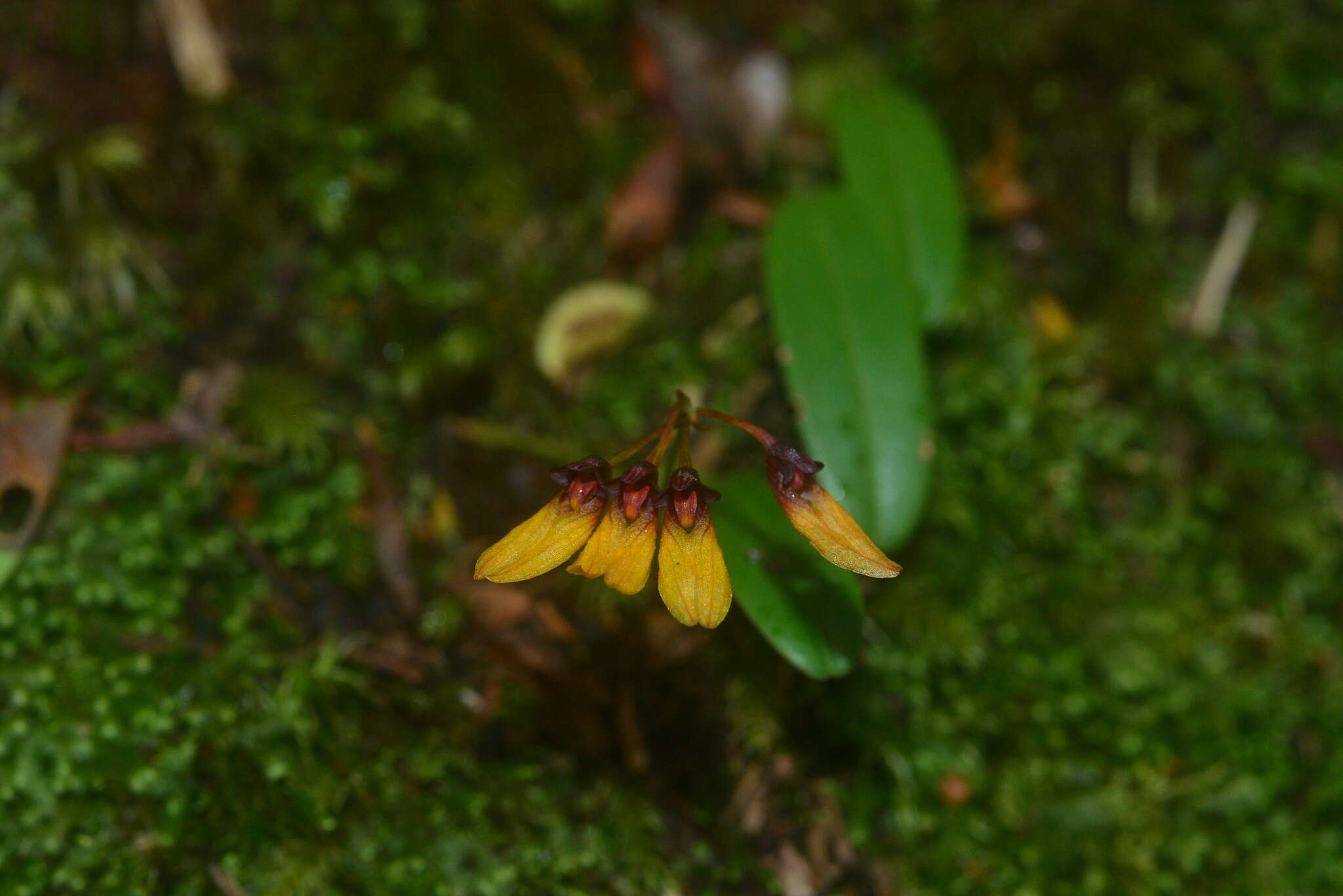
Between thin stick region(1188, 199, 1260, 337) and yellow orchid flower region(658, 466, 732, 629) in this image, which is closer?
yellow orchid flower region(658, 466, 732, 629)

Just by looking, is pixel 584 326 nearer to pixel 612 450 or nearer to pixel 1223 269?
pixel 612 450

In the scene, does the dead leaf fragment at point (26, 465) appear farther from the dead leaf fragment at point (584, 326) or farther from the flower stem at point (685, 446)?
the flower stem at point (685, 446)

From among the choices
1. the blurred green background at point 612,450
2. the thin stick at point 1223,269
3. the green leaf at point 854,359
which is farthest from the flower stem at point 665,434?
the thin stick at point 1223,269

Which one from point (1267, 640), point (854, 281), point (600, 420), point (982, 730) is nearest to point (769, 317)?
point (854, 281)

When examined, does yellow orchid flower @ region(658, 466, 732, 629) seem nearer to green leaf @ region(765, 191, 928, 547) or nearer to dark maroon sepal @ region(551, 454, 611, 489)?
dark maroon sepal @ region(551, 454, 611, 489)

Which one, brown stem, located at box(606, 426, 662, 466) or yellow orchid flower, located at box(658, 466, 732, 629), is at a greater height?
brown stem, located at box(606, 426, 662, 466)

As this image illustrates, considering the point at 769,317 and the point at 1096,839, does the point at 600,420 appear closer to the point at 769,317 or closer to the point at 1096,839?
the point at 769,317

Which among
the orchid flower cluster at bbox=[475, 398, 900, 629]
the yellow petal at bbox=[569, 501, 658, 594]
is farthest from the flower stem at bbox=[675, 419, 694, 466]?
the yellow petal at bbox=[569, 501, 658, 594]
